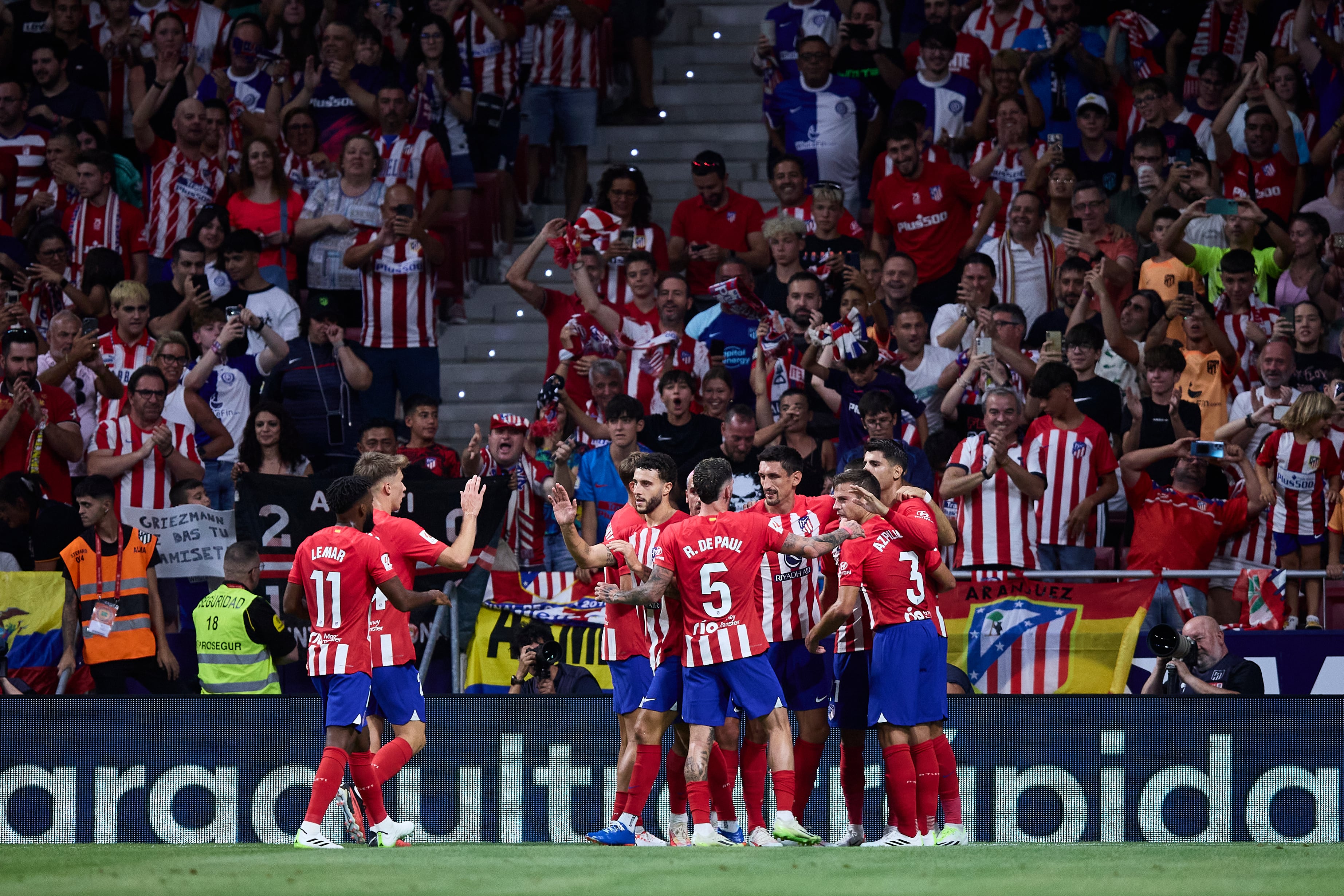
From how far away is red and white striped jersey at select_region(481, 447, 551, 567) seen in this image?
1199 centimetres

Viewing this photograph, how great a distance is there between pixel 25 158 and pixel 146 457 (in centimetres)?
458

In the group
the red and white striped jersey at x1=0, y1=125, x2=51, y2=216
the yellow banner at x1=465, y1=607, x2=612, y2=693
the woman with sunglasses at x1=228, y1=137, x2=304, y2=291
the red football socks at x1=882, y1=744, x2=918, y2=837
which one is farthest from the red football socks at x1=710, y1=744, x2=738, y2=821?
the red and white striped jersey at x1=0, y1=125, x2=51, y2=216

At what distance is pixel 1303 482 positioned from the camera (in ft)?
37.9

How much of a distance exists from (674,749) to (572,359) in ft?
15.3

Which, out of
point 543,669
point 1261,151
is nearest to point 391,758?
point 543,669

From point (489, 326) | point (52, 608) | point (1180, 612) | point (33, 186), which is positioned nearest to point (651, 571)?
point (1180, 612)

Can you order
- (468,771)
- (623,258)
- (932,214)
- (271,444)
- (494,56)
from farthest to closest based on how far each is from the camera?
1. (494,56)
2. (932,214)
3. (623,258)
4. (271,444)
5. (468,771)

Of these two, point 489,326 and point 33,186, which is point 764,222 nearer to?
point 489,326

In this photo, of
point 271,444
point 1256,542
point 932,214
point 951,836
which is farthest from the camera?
point 932,214

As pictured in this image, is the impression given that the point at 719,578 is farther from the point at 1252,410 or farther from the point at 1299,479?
the point at 1252,410

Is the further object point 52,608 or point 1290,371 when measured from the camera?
point 1290,371

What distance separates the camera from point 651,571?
28.6ft

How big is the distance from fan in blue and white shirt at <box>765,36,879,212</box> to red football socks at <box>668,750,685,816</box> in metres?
7.40

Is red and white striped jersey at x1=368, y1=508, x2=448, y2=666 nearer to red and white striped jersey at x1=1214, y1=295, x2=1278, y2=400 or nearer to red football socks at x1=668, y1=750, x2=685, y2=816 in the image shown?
red football socks at x1=668, y1=750, x2=685, y2=816
